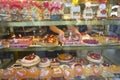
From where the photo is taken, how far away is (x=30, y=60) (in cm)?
187

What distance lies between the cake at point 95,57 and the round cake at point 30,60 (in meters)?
0.55

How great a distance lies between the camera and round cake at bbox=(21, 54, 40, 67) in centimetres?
187

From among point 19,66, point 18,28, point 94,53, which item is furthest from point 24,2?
point 94,53

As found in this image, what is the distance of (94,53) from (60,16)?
60 cm

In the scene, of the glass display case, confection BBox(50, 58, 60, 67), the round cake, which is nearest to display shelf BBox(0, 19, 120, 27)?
the glass display case

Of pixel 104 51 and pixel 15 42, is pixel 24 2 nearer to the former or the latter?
pixel 15 42

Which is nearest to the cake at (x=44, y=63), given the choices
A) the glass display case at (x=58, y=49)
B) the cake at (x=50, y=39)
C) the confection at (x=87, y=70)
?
the glass display case at (x=58, y=49)

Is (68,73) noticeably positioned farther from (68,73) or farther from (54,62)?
(54,62)

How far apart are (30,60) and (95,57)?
69 centimetres

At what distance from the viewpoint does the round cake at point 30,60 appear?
→ 187 centimetres

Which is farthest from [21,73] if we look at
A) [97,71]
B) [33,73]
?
[97,71]

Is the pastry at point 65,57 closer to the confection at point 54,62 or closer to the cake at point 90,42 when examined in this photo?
the confection at point 54,62

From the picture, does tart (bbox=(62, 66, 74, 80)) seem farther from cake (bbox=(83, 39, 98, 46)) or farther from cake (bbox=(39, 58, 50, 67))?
cake (bbox=(83, 39, 98, 46))

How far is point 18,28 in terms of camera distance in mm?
1800
